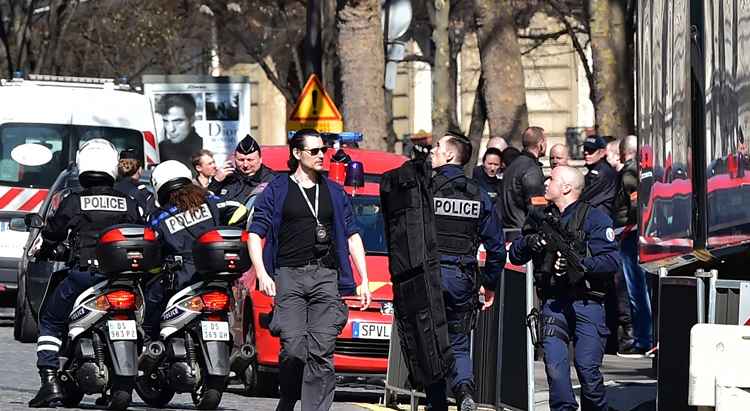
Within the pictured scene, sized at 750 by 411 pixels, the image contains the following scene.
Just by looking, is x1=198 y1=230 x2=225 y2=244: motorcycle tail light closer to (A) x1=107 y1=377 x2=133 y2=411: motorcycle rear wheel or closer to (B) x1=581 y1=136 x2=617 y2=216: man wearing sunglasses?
(A) x1=107 y1=377 x2=133 y2=411: motorcycle rear wheel

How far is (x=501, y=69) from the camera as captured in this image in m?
25.0

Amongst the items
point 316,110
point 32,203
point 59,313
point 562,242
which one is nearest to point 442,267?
point 562,242

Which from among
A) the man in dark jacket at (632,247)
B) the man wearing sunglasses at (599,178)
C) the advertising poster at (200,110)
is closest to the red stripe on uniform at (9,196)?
the man wearing sunglasses at (599,178)

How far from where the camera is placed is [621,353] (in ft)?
57.5

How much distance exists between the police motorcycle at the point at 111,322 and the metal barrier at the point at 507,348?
1.67 meters

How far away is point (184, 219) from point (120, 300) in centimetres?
78

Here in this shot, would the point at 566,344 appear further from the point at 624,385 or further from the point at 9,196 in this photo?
the point at 9,196

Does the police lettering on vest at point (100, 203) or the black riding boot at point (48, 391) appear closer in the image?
the black riding boot at point (48, 391)

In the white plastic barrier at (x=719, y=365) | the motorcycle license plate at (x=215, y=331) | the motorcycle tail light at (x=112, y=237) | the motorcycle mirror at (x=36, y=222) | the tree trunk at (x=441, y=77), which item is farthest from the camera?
the tree trunk at (x=441, y=77)

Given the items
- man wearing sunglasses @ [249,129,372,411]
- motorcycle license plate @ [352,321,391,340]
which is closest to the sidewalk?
motorcycle license plate @ [352,321,391,340]

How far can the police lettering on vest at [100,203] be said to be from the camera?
12930 millimetres

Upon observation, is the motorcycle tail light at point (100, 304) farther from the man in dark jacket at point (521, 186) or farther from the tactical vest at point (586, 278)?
the man in dark jacket at point (521, 186)

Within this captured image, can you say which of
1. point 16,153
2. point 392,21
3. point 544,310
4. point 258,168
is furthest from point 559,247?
point 392,21

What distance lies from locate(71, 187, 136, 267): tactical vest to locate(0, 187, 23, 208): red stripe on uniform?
986 cm
